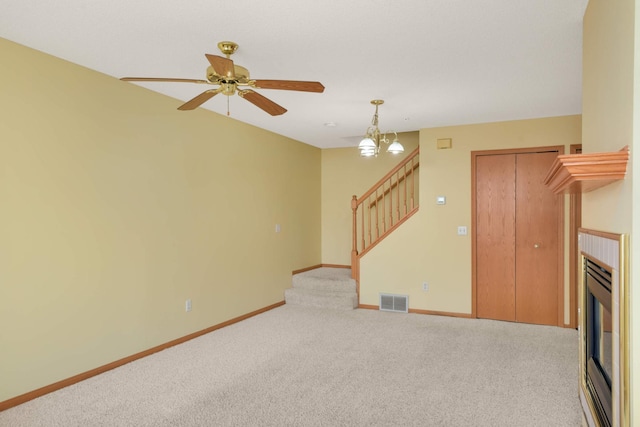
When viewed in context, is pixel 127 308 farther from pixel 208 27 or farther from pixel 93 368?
pixel 208 27

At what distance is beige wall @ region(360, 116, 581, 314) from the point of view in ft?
16.7

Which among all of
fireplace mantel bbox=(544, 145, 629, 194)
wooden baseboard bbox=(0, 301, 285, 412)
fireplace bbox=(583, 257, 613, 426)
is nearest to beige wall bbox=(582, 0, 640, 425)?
fireplace mantel bbox=(544, 145, 629, 194)

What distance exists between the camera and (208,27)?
97.0 inches

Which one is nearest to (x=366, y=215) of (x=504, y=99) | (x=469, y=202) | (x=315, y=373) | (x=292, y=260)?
(x=292, y=260)

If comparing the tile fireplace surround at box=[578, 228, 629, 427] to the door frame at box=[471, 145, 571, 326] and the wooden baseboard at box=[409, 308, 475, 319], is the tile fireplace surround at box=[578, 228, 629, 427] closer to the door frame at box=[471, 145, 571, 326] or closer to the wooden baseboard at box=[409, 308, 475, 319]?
the door frame at box=[471, 145, 571, 326]

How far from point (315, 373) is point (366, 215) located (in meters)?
3.57

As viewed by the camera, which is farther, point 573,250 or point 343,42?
point 573,250

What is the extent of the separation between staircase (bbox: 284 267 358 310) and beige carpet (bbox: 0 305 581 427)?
1002 millimetres

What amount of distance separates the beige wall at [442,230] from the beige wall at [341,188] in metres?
1.28

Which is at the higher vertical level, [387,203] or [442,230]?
[387,203]

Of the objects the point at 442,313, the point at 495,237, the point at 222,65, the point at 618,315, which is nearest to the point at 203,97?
the point at 222,65

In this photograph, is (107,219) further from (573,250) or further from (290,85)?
(573,250)

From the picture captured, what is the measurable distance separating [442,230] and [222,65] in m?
3.87

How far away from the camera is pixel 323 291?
5746 millimetres
